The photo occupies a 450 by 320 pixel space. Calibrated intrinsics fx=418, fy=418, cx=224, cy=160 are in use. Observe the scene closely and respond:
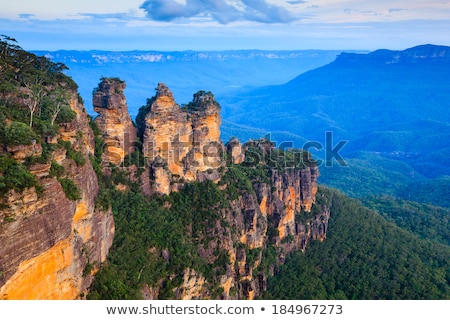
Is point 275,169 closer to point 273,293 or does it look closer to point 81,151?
point 273,293

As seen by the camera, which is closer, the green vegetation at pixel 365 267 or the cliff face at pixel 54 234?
the cliff face at pixel 54 234

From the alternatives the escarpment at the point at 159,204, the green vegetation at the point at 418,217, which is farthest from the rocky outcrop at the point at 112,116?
the green vegetation at the point at 418,217

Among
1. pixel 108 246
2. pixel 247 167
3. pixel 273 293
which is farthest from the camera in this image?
pixel 247 167

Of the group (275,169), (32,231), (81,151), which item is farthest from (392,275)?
(32,231)

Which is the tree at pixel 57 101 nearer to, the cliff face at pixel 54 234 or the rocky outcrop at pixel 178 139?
the cliff face at pixel 54 234

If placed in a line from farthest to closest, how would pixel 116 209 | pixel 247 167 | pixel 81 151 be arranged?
1. pixel 247 167
2. pixel 116 209
3. pixel 81 151

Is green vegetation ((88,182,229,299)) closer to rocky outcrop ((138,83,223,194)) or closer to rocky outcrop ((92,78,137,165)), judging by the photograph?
rocky outcrop ((138,83,223,194))
